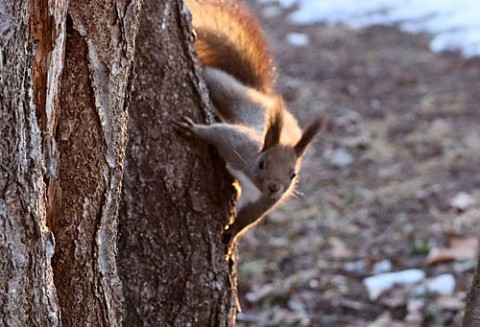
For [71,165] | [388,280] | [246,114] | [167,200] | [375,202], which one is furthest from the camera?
[375,202]

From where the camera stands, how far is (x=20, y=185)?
5.06 ft

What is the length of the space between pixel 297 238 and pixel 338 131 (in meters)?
1.75

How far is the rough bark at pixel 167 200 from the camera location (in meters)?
2.24

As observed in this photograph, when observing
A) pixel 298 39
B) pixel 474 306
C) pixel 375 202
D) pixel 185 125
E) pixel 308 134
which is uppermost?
pixel 185 125

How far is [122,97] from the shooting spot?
74.7 inches

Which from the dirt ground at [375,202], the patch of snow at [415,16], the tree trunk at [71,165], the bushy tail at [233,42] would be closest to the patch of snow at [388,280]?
the dirt ground at [375,202]

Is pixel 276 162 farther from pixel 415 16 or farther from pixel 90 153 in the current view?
pixel 415 16

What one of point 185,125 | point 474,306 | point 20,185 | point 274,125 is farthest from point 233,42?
point 20,185

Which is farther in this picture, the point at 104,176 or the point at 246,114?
the point at 246,114

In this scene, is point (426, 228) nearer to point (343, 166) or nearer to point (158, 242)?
point (343, 166)

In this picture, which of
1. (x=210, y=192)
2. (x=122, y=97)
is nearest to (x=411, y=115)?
(x=210, y=192)

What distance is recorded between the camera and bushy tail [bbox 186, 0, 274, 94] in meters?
2.88

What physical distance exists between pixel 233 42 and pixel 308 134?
451mm

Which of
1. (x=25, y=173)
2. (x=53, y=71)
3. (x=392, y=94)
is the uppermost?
(x=53, y=71)
